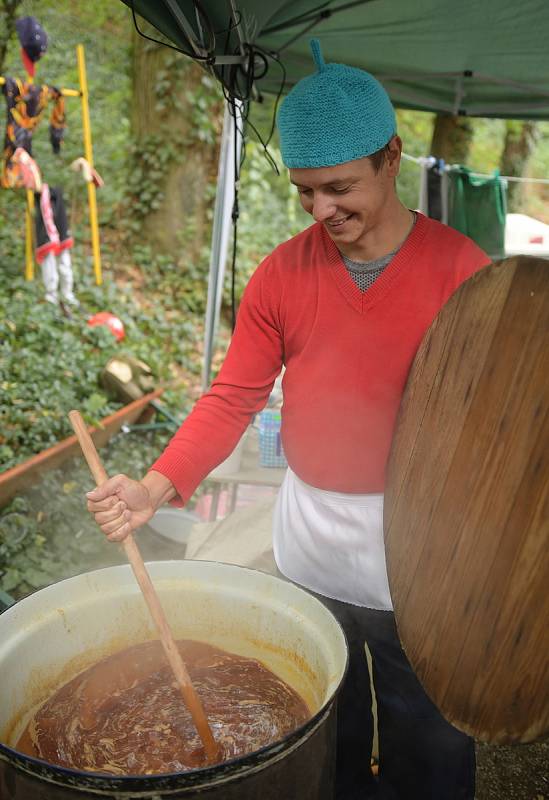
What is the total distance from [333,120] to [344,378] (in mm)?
682

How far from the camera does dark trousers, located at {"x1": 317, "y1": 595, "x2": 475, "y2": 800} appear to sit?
216cm

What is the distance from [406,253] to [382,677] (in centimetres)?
134

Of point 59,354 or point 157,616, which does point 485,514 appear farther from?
point 59,354

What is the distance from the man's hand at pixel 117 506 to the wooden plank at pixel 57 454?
3226mm

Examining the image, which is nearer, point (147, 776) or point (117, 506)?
point (147, 776)

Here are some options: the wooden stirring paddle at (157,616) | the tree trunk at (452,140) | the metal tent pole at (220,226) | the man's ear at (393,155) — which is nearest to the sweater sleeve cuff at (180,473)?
the wooden stirring paddle at (157,616)

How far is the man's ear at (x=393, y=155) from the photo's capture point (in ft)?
6.26

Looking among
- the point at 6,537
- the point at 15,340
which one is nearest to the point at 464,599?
the point at 6,537

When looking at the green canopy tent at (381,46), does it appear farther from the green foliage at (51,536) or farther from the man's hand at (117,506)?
the man's hand at (117,506)

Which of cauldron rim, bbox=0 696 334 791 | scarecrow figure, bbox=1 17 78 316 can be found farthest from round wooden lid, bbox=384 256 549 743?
scarecrow figure, bbox=1 17 78 316

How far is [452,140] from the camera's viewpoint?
10016 millimetres

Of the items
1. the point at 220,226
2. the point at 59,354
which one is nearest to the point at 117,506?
the point at 220,226

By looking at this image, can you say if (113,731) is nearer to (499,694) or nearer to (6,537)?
(499,694)

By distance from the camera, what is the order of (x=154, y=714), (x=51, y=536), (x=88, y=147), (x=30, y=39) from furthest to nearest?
(x=88, y=147) → (x=30, y=39) → (x=51, y=536) → (x=154, y=714)
